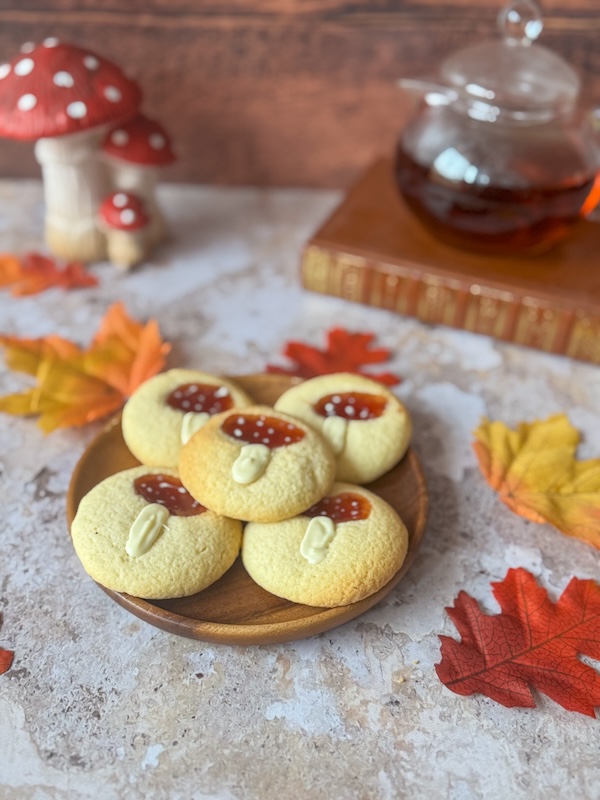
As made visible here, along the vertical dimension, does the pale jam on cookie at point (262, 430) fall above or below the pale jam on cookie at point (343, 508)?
above

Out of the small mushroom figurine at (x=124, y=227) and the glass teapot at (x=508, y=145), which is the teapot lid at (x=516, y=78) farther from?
the small mushroom figurine at (x=124, y=227)

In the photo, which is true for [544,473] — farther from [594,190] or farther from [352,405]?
[594,190]

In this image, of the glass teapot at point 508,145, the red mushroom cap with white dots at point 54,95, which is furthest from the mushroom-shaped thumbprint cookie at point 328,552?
the red mushroom cap with white dots at point 54,95

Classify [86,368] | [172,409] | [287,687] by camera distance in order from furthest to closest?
[86,368]
[172,409]
[287,687]

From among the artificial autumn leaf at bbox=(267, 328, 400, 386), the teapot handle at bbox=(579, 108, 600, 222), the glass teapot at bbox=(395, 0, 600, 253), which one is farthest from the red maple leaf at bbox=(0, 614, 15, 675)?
the teapot handle at bbox=(579, 108, 600, 222)

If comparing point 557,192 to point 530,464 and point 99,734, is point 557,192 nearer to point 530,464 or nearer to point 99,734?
point 530,464

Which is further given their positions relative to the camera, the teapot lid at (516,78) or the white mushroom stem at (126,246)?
the white mushroom stem at (126,246)

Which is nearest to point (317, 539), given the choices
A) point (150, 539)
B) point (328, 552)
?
point (328, 552)
